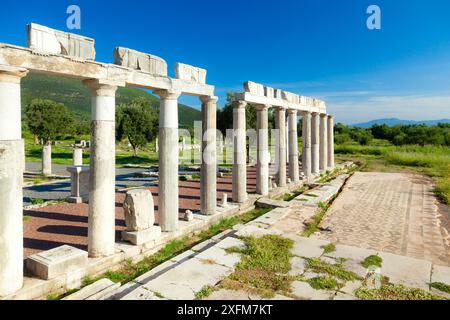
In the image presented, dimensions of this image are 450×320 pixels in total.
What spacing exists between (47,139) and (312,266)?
39.6 m

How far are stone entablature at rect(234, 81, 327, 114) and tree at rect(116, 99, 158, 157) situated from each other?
20068 mm

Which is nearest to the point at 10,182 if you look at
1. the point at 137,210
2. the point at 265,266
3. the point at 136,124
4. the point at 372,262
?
the point at 137,210

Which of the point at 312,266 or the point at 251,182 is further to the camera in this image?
the point at 251,182

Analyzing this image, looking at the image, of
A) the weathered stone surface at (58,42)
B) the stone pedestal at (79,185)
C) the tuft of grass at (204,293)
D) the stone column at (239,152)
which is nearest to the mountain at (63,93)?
the stone pedestal at (79,185)

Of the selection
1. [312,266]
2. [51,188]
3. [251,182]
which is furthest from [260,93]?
[51,188]

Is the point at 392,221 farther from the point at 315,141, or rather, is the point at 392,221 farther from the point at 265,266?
the point at 315,141

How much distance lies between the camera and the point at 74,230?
864 cm

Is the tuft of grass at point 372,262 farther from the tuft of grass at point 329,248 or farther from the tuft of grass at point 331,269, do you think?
the tuft of grass at point 329,248

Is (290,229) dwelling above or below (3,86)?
below

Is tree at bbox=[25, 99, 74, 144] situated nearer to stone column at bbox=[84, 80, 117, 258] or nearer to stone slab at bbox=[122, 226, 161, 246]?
stone slab at bbox=[122, 226, 161, 246]

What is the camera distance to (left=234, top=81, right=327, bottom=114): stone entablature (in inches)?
472
